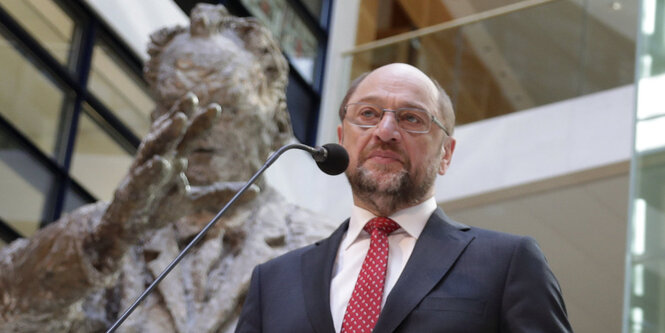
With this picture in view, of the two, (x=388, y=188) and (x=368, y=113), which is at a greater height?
(x=368, y=113)

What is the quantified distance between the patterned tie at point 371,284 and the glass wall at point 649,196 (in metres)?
2.25

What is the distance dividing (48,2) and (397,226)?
607 cm

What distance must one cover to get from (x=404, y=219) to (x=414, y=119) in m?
0.28

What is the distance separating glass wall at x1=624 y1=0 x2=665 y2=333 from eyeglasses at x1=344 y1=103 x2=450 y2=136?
2183 millimetres

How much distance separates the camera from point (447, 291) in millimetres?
3121

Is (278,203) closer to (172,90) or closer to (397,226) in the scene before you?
(172,90)

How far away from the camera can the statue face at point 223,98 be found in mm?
5570

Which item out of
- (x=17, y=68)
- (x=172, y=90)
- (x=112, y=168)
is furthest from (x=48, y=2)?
(x=172, y=90)

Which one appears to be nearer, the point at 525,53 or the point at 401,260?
the point at 401,260

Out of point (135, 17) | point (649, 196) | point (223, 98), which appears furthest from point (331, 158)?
point (135, 17)

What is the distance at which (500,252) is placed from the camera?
3207mm

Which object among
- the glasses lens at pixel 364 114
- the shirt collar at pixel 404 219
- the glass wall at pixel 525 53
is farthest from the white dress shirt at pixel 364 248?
the glass wall at pixel 525 53

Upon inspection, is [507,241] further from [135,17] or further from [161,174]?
[135,17]

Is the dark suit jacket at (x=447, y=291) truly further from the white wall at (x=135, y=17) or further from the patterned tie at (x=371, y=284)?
the white wall at (x=135, y=17)
